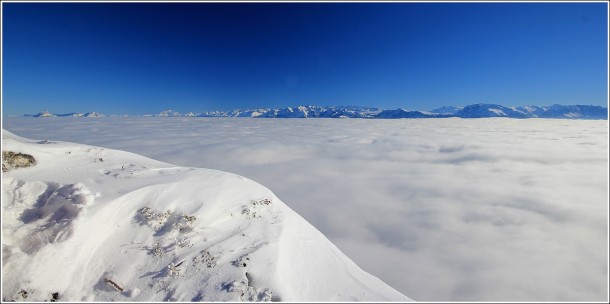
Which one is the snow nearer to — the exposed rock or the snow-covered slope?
the snow-covered slope

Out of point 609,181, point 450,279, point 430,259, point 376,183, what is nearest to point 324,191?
point 376,183

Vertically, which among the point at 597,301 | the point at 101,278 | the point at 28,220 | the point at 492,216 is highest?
the point at 28,220

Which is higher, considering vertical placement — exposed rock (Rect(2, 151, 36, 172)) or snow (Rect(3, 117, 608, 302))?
exposed rock (Rect(2, 151, 36, 172))

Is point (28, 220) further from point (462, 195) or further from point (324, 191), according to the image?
point (462, 195)

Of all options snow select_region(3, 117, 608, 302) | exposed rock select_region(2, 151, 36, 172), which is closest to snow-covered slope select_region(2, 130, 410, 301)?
exposed rock select_region(2, 151, 36, 172)

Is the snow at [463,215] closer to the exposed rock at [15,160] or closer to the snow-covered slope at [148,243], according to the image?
the snow-covered slope at [148,243]

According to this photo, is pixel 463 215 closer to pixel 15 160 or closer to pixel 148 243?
pixel 148 243

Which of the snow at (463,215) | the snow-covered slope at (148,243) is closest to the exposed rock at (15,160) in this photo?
the snow-covered slope at (148,243)

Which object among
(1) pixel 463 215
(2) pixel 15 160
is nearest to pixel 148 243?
(2) pixel 15 160

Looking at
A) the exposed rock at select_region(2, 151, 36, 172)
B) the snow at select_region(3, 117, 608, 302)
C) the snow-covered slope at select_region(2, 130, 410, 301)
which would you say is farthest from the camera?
the snow at select_region(3, 117, 608, 302)
